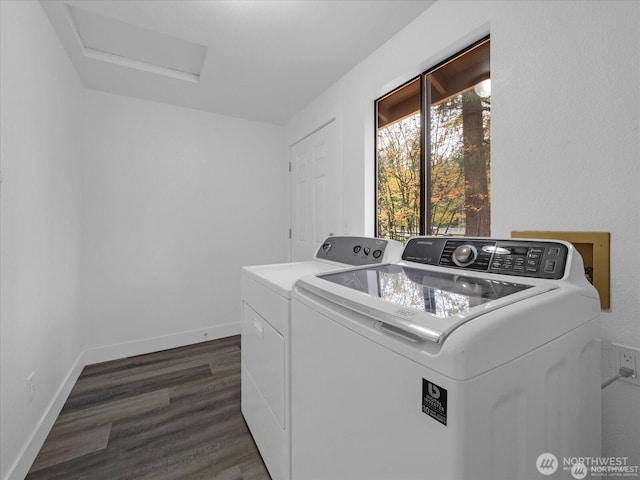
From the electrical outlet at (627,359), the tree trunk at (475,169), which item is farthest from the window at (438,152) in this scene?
the electrical outlet at (627,359)

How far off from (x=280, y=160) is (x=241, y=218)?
2.72 ft

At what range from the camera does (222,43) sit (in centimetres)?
187

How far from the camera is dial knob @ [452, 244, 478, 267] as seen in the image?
991mm

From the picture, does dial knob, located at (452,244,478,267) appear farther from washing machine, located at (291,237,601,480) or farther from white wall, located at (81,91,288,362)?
white wall, located at (81,91,288,362)

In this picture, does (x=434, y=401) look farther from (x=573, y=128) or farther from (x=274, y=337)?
(x=573, y=128)

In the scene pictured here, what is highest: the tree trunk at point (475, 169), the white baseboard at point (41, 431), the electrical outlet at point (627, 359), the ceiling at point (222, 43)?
the ceiling at point (222, 43)

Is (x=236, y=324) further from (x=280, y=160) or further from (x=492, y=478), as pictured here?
(x=492, y=478)

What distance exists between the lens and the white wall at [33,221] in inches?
48.8

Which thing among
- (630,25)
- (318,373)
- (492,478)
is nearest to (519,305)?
Result: (492,478)

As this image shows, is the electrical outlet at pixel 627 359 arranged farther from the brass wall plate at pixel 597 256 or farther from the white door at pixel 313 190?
the white door at pixel 313 190

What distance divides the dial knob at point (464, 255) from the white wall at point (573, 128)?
355 mm

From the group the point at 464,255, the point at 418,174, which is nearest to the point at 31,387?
the point at 464,255

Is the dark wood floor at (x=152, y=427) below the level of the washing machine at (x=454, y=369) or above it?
below

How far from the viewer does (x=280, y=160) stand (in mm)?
3367
